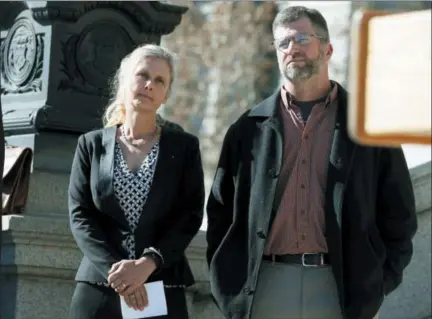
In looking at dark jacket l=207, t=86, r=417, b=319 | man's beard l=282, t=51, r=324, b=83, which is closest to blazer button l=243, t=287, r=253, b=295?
dark jacket l=207, t=86, r=417, b=319

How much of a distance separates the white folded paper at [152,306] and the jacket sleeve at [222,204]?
248 millimetres

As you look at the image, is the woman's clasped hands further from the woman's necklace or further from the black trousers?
the woman's necklace

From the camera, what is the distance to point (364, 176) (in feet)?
15.3

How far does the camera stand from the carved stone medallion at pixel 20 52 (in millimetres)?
6836

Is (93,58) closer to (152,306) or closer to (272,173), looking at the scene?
(152,306)

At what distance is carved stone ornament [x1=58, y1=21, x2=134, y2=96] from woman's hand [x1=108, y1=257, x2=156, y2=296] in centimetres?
212

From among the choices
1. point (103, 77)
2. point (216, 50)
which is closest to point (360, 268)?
point (103, 77)

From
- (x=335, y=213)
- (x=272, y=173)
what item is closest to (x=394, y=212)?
(x=335, y=213)

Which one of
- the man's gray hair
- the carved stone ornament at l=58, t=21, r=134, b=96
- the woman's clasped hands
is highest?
the man's gray hair

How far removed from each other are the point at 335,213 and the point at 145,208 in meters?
0.85

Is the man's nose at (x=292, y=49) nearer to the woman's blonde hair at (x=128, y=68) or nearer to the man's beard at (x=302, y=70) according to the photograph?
the man's beard at (x=302, y=70)

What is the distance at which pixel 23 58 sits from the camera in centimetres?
686

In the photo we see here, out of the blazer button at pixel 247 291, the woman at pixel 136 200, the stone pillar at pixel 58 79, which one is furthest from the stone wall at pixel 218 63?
the blazer button at pixel 247 291

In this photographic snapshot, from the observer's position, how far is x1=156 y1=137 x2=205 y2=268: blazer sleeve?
5.04 m
